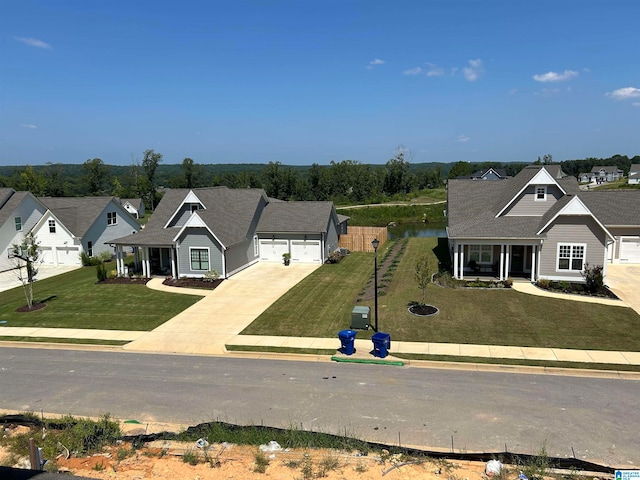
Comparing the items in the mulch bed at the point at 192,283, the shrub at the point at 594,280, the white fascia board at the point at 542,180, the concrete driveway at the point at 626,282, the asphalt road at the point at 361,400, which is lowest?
the asphalt road at the point at 361,400

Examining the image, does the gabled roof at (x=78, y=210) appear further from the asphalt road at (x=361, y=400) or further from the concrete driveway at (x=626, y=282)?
the concrete driveway at (x=626, y=282)

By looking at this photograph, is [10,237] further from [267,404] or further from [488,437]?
[488,437]

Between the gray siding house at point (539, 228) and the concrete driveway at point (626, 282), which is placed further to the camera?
the gray siding house at point (539, 228)

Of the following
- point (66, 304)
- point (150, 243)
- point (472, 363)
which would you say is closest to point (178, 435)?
point (472, 363)

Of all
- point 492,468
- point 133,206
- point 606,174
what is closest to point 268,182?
point 133,206

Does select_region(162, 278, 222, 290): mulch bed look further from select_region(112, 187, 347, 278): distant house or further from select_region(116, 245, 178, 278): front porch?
select_region(116, 245, 178, 278): front porch

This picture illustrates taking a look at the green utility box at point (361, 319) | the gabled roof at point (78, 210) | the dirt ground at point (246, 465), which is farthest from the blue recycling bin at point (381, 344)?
the gabled roof at point (78, 210)

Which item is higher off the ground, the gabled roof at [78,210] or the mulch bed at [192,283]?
the gabled roof at [78,210]
